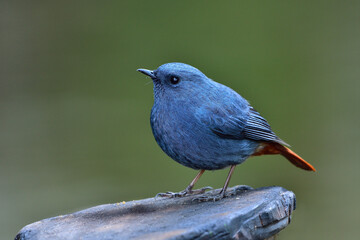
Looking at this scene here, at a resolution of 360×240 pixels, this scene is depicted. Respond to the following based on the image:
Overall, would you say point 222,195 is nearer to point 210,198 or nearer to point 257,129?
point 210,198

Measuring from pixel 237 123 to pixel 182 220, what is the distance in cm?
97

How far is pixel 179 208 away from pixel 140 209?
0.94 feet

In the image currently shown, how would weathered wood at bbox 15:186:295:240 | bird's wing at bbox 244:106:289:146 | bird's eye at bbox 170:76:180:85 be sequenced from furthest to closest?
bird's wing at bbox 244:106:289:146, bird's eye at bbox 170:76:180:85, weathered wood at bbox 15:186:295:240

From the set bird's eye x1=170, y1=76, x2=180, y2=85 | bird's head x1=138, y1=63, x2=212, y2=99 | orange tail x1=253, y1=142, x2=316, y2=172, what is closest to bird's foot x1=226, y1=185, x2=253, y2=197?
orange tail x1=253, y1=142, x2=316, y2=172

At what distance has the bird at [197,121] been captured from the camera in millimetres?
3330

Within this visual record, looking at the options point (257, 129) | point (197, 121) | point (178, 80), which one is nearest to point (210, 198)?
point (197, 121)

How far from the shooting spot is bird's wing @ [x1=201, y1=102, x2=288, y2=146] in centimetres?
337

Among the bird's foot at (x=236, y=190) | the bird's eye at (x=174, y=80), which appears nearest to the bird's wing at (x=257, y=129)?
the bird's foot at (x=236, y=190)

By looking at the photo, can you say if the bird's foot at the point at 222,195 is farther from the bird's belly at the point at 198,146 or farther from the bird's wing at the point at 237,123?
the bird's wing at the point at 237,123

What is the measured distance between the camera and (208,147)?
3.35m

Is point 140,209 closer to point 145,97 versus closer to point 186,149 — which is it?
point 186,149

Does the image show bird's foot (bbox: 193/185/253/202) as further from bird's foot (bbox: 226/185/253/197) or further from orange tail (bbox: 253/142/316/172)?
orange tail (bbox: 253/142/316/172)

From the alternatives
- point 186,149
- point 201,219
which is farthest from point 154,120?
point 201,219

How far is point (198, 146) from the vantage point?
3320mm
